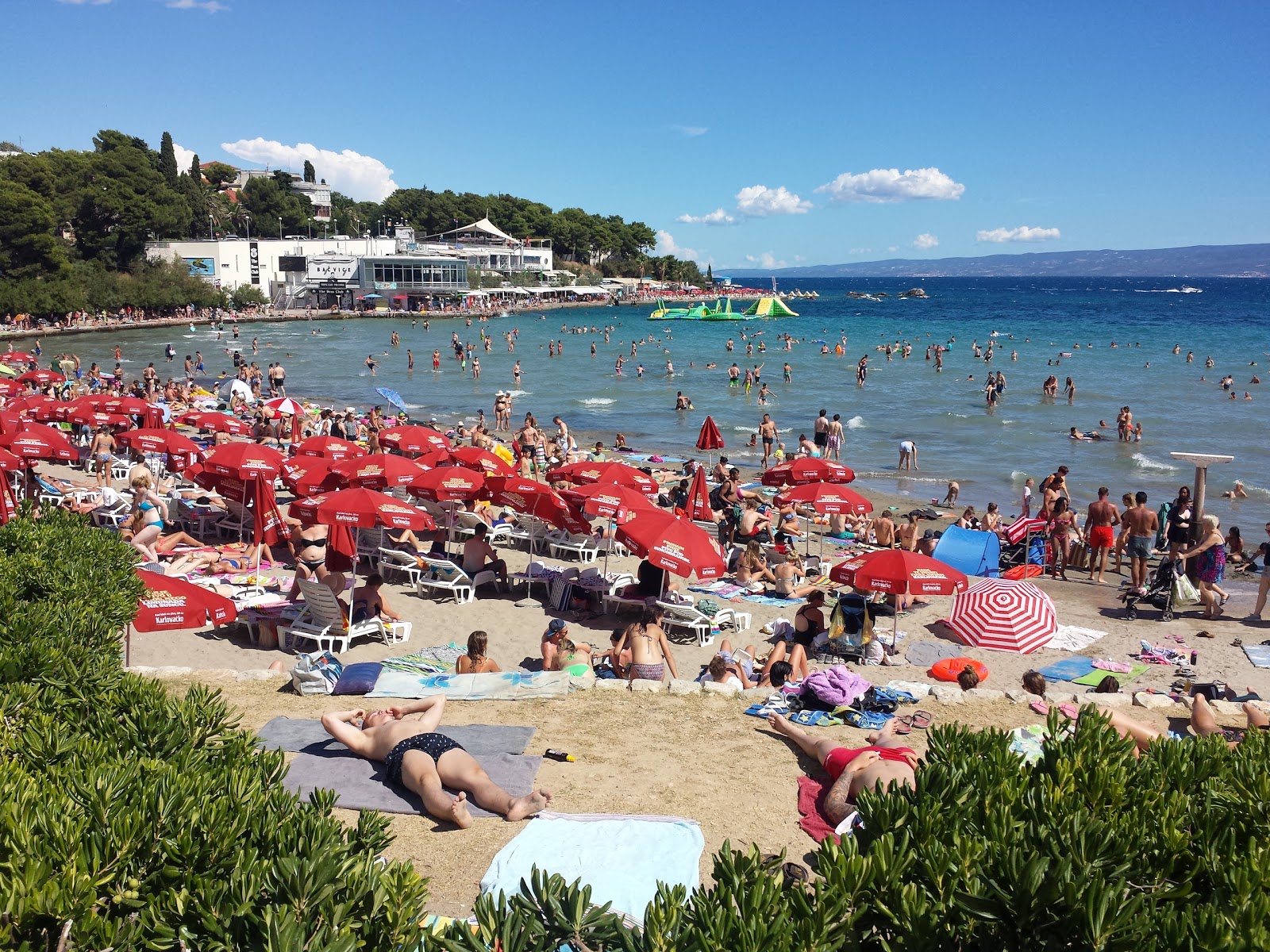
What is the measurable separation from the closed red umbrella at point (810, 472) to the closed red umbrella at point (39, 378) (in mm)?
22472

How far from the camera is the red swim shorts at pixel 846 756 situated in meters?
6.47

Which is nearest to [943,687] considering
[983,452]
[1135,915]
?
[1135,915]

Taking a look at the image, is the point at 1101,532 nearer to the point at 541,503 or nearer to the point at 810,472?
the point at 810,472

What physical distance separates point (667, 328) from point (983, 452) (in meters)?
53.7

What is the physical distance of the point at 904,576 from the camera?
10359 millimetres

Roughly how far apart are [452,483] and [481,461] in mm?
2362

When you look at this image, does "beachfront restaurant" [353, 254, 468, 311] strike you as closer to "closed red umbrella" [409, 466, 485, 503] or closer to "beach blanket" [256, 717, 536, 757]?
"closed red umbrella" [409, 466, 485, 503]

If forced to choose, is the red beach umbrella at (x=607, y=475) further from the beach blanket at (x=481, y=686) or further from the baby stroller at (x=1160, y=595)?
the baby stroller at (x=1160, y=595)

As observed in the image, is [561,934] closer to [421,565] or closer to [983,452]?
[421,565]

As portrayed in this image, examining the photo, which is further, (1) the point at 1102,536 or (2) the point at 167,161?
(2) the point at 167,161

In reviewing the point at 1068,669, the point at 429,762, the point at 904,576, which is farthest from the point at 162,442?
the point at 1068,669

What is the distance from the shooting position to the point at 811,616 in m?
10.4

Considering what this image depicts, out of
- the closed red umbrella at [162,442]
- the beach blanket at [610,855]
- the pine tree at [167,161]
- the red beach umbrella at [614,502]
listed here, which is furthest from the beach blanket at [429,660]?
the pine tree at [167,161]

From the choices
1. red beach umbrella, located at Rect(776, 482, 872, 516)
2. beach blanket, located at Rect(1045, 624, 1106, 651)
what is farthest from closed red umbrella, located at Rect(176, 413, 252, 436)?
beach blanket, located at Rect(1045, 624, 1106, 651)
